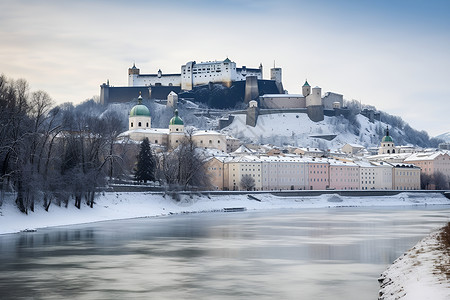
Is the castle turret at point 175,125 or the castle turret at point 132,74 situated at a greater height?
the castle turret at point 132,74

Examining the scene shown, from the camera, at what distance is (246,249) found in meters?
27.6

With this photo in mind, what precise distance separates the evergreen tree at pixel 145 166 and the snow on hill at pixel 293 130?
68.7 m

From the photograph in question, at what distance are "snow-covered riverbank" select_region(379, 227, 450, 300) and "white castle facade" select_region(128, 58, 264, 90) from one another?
396ft

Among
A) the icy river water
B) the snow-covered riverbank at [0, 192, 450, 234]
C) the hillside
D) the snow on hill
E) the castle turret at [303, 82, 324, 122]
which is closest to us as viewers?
the icy river water

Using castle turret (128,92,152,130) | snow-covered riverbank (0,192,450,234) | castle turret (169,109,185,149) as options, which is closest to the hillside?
castle turret (169,109,185,149)

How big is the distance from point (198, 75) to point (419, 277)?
128981 millimetres

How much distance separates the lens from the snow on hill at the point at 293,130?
135m

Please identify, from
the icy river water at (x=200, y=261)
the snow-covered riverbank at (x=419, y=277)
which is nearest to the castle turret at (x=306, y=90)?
the icy river water at (x=200, y=261)

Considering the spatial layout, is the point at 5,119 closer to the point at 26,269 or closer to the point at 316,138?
the point at 26,269

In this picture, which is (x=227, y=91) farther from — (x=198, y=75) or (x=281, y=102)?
(x=281, y=102)

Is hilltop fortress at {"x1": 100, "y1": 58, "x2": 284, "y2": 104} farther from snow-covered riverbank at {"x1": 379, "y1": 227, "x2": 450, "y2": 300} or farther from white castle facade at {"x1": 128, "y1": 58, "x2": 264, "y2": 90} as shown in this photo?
snow-covered riverbank at {"x1": 379, "y1": 227, "x2": 450, "y2": 300}

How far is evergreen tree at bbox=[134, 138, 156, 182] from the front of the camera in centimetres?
6175

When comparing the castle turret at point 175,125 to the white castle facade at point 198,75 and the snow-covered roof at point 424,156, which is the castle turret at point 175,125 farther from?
the white castle facade at point 198,75

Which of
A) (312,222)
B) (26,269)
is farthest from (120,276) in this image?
(312,222)
